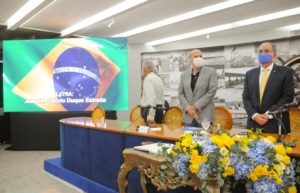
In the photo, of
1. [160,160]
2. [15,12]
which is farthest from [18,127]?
[160,160]

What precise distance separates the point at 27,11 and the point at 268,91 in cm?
450

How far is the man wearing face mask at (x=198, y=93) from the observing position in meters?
2.98

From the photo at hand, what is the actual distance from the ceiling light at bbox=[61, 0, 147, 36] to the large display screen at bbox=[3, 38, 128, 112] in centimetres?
47

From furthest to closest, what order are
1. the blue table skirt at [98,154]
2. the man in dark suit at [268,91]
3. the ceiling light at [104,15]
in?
the ceiling light at [104,15]
the blue table skirt at [98,154]
the man in dark suit at [268,91]

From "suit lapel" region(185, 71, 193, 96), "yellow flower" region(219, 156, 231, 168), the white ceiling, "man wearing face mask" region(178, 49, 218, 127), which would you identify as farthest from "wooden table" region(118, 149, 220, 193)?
the white ceiling

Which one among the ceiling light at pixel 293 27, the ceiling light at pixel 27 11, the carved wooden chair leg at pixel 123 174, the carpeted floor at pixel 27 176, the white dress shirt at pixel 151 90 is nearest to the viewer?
the carved wooden chair leg at pixel 123 174

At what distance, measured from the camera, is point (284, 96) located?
2502 mm

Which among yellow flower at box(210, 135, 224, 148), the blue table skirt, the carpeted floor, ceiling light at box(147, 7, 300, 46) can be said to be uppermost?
ceiling light at box(147, 7, 300, 46)

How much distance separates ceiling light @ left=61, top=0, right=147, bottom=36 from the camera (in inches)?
198

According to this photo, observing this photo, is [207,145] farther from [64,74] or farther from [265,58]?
[64,74]

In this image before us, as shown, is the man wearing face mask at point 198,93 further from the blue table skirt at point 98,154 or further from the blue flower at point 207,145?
the blue flower at point 207,145

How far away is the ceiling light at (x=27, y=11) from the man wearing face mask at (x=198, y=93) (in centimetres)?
289

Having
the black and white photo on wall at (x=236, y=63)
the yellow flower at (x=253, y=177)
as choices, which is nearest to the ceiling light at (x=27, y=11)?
the black and white photo on wall at (x=236, y=63)

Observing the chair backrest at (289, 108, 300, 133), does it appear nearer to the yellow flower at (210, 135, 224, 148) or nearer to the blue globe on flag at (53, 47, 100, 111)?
the yellow flower at (210, 135, 224, 148)
